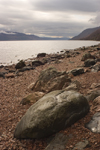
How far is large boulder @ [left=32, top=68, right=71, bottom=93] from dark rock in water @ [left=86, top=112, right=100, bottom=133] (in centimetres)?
519

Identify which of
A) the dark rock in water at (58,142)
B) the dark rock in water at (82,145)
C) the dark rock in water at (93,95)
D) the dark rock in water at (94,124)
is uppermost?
the dark rock in water at (93,95)

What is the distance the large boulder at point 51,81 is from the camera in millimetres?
11469

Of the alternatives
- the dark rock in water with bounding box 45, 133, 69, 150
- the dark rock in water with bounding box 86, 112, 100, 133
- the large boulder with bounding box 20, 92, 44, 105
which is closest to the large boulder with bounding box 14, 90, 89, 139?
the dark rock in water with bounding box 45, 133, 69, 150

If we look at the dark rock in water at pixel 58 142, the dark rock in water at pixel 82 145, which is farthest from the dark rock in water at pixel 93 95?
the dark rock in water at pixel 82 145

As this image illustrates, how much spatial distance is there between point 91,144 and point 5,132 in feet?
14.2

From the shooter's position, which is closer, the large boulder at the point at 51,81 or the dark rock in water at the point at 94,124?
the dark rock in water at the point at 94,124

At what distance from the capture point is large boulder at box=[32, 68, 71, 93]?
37.6 feet

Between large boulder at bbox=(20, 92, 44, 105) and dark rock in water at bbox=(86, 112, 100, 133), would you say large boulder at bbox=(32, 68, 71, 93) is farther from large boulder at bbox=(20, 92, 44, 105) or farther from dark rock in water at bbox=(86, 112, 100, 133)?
dark rock in water at bbox=(86, 112, 100, 133)

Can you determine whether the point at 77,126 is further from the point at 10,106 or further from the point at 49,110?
the point at 10,106

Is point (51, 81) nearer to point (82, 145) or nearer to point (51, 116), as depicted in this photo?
point (51, 116)

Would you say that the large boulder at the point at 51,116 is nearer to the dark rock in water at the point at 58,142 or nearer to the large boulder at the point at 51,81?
the dark rock in water at the point at 58,142

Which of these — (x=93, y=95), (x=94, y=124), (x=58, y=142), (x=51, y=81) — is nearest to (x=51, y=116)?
(x=58, y=142)

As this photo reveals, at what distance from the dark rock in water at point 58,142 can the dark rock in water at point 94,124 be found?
45.5 inches

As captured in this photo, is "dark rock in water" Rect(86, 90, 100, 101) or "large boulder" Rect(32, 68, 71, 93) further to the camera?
"large boulder" Rect(32, 68, 71, 93)
